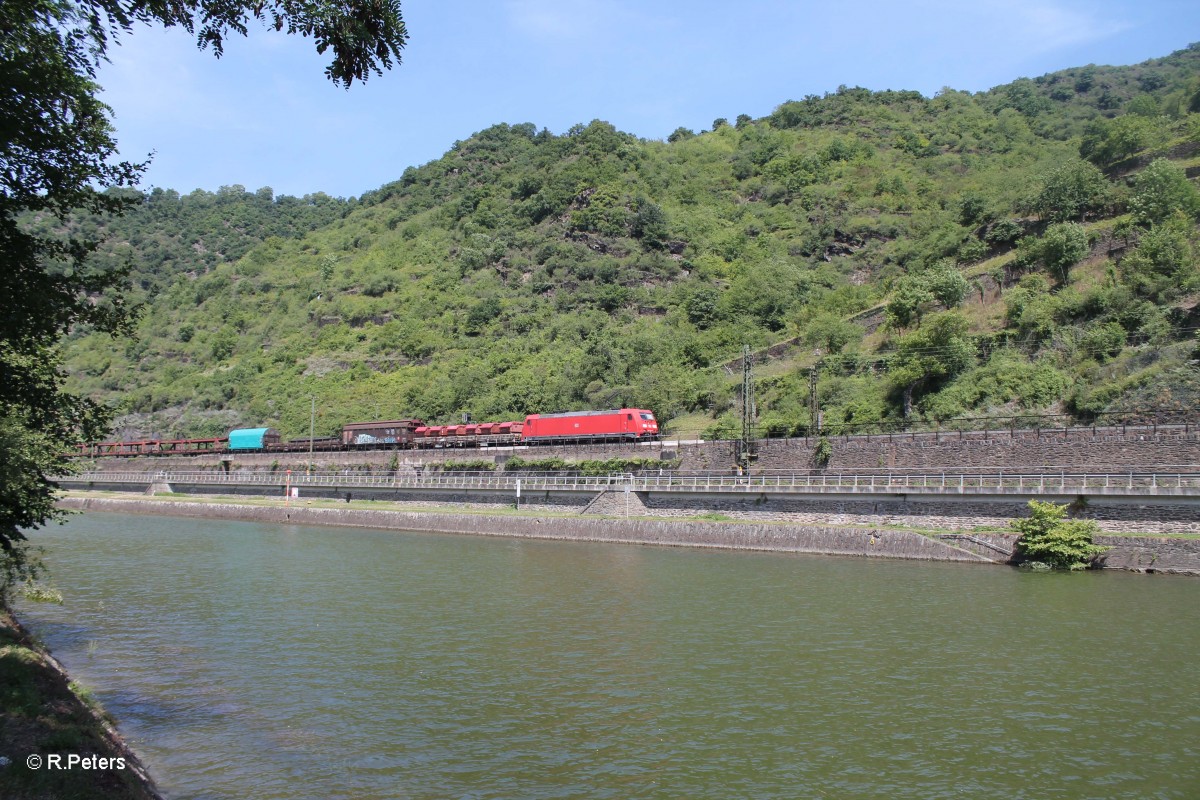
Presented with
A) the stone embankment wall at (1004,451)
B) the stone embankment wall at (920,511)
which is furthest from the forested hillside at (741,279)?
the stone embankment wall at (920,511)

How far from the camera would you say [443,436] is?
63562 millimetres

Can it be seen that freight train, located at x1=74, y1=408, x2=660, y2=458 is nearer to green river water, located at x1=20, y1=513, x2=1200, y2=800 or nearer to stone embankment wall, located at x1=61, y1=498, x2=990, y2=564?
stone embankment wall, located at x1=61, y1=498, x2=990, y2=564

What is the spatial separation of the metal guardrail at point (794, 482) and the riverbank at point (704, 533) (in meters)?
1.91

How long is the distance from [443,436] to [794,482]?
1334 inches

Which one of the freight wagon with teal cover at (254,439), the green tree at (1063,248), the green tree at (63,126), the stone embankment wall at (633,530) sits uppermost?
the green tree at (1063,248)

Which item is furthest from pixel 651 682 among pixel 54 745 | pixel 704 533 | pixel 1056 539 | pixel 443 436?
pixel 443 436

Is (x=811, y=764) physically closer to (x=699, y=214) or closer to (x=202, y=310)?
(x=699, y=214)

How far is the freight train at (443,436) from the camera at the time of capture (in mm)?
54500

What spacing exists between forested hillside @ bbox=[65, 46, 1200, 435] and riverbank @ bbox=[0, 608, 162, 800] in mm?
19666

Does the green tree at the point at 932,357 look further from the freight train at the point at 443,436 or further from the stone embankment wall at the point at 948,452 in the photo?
the freight train at the point at 443,436

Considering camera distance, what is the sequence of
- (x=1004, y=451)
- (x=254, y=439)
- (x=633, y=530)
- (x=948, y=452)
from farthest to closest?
(x=254, y=439), (x=633, y=530), (x=948, y=452), (x=1004, y=451)

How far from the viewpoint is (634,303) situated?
9600 cm

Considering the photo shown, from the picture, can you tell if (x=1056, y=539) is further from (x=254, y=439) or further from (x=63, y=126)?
(x=254, y=439)

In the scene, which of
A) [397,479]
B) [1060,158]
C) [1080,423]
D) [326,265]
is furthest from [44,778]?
[326,265]
